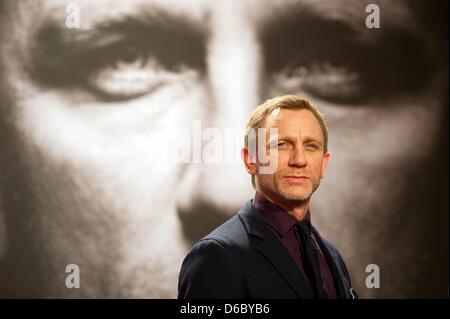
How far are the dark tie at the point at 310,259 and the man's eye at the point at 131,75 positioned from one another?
189 cm

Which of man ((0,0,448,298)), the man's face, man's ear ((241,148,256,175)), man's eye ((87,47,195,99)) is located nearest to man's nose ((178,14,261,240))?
man ((0,0,448,298))

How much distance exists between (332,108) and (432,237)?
0.84 metres

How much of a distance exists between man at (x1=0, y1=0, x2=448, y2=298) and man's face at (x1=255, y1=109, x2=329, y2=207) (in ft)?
5.70

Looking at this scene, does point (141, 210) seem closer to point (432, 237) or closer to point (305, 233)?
point (432, 237)

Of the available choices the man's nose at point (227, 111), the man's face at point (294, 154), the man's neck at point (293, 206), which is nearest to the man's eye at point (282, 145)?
the man's face at point (294, 154)

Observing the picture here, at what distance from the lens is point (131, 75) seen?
9.52ft


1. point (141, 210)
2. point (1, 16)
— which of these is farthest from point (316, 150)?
point (1, 16)

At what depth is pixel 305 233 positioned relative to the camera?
3.62ft

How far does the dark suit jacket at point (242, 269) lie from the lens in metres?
1.01

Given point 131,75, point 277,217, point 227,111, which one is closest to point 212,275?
point 277,217

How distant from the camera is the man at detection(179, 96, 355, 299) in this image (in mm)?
1012

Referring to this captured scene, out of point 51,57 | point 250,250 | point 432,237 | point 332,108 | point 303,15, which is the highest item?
point 303,15

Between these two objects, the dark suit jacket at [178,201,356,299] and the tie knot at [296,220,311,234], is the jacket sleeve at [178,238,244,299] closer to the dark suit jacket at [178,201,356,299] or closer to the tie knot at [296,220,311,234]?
the dark suit jacket at [178,201,356,299]

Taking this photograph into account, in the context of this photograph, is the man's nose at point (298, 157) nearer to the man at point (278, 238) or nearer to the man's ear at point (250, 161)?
the man at point (278, 238)
